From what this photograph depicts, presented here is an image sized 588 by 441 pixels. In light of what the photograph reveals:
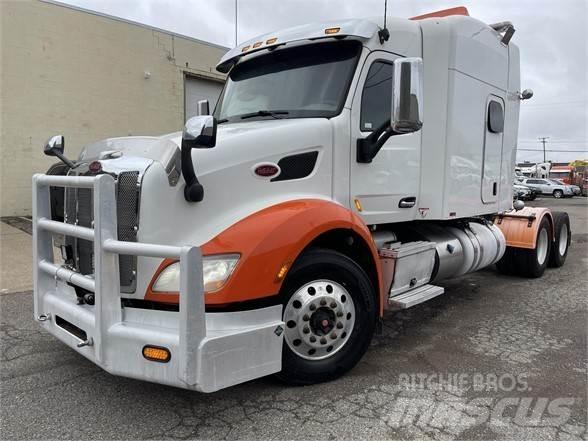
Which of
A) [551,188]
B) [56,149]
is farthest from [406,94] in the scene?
[551,188]

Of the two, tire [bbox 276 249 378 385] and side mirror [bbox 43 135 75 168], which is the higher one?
side mirror [bbox 43 135 75 168]

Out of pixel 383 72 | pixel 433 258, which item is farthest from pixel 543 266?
pixel 383 72

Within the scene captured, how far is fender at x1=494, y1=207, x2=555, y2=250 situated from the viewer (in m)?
7.34

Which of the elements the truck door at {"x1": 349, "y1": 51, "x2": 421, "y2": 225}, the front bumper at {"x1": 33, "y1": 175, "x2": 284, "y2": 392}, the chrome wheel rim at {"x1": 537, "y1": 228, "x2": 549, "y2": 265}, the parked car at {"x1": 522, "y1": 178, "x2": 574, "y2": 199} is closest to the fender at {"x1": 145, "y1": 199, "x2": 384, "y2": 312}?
the front bumper at {"x1": 33, "y1": 175, "x2": 284, "y2": 392}

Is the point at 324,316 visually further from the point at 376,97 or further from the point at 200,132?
the point at 376,97

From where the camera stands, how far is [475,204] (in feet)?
18.9

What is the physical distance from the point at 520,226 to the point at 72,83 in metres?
11.8

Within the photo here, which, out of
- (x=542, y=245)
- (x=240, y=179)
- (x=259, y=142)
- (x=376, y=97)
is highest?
(x=376, y=97)

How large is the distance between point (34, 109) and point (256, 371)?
12.4 metres

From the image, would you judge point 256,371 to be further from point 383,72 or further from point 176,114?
point 176,114

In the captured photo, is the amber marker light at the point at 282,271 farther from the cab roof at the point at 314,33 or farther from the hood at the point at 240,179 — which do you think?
the cab roof at the point at 314,33

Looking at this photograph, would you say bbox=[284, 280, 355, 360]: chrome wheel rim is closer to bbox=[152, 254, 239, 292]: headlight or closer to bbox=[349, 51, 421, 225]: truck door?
bbox=[152, 254, 239, 292]: headlight

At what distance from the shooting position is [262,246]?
9.75ft

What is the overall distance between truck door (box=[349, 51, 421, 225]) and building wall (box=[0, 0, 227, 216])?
11384 mm
